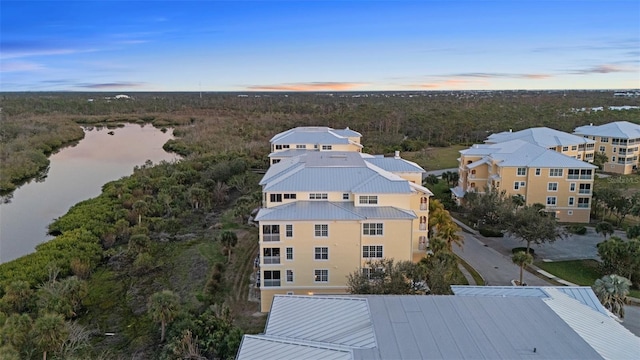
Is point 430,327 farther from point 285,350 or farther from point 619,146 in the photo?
point 619,146

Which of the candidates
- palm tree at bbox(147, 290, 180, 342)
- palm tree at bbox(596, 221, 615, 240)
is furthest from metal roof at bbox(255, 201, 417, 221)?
palm tree at bbox(596, 221, 615, 240)

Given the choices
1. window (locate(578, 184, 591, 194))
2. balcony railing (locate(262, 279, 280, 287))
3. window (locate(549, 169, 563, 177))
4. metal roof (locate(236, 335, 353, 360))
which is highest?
window (locate(549, 169, 563, 177))

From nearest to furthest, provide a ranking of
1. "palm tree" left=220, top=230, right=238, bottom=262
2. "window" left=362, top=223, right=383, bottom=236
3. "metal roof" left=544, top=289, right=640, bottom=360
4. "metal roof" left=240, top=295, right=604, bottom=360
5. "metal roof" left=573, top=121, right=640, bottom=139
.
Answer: "metal roof" left=240, top=295, right=604, bottom=360, "metal roof" left=544, top=289, right=640, bottom=360, "window" left=362, top=223, right=383, bottom=236, "palm tree" left=220, top=230, right=238, bottom=262, "metal roof" left=573, top=121, right=640, bottom=139

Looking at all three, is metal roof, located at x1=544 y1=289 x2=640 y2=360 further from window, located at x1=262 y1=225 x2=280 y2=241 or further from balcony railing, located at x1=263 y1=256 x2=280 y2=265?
window, located at x1=262 y1=225 x2=280 y2=241

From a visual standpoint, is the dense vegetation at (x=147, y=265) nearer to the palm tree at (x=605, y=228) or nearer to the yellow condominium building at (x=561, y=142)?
the palm tree at (x=605, y=228)

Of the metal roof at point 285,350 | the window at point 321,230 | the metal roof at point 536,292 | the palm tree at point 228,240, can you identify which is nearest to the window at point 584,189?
the metal roof at point 536,292
